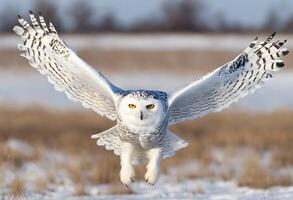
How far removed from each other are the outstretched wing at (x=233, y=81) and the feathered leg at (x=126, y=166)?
46 cm

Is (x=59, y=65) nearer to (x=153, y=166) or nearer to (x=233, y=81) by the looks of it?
(x=153, y=166)

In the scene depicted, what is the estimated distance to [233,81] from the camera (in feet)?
18.6

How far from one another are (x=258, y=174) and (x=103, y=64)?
1311 centimetres

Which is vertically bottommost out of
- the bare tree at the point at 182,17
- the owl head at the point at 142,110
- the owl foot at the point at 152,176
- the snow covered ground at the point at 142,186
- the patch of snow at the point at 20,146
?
the owl foot at the point at 152,176

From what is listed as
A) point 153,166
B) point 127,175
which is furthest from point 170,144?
point 127,175

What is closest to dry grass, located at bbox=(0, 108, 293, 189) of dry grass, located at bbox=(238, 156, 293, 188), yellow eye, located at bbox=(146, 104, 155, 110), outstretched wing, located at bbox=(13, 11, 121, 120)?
dry grass, located at bbox=(238, 156, 293, 188)

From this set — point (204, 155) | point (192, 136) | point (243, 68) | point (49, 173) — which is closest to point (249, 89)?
point (243, 68)

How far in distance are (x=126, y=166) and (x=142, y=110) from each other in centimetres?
63

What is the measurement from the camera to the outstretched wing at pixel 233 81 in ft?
18.1

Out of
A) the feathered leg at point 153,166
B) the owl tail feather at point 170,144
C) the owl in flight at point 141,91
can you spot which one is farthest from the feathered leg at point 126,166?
the owl tail feather at point 170,144

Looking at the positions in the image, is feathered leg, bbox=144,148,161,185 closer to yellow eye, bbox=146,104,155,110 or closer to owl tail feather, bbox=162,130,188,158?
owl tail feather, bbox=162,130,188,158

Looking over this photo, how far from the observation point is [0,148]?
30.7ft

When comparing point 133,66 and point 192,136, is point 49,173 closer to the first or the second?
point 192,136

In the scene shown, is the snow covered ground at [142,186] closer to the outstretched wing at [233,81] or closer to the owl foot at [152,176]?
the outstretched wing at [233,81]
